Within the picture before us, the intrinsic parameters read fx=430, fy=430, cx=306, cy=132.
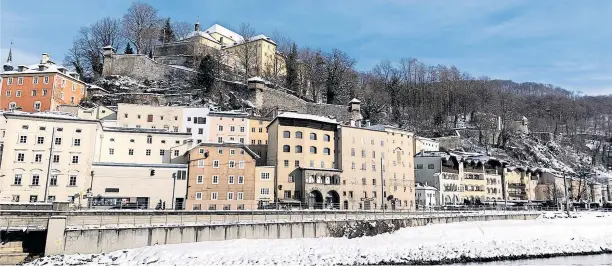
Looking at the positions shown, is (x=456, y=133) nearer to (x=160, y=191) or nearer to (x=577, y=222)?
(x=577, y=222)

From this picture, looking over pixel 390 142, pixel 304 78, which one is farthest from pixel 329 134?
pixel 304 78

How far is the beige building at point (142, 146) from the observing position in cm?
5553

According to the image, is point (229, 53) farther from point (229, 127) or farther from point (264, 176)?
point (264, 176)

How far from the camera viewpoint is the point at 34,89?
71625 mm

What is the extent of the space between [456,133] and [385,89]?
75.0 feet

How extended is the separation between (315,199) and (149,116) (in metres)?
29.9

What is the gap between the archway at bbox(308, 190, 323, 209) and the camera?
5605 cm

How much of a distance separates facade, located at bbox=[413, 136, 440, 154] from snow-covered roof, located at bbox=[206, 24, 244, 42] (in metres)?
55.7

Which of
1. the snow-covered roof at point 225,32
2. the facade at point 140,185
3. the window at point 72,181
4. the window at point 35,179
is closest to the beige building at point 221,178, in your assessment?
the facade at point 140,185

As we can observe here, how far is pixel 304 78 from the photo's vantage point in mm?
104875

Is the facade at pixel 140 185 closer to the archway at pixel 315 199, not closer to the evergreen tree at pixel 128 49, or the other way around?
the archway at pixel 315 199

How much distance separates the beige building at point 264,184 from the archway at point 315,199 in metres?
5.10

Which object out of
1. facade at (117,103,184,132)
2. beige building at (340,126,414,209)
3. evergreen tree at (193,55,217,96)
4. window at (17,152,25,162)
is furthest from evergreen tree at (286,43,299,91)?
window at (17,152,25,162)

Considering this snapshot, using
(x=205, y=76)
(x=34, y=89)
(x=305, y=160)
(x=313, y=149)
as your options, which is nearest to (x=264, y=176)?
(x=305, y=160)
